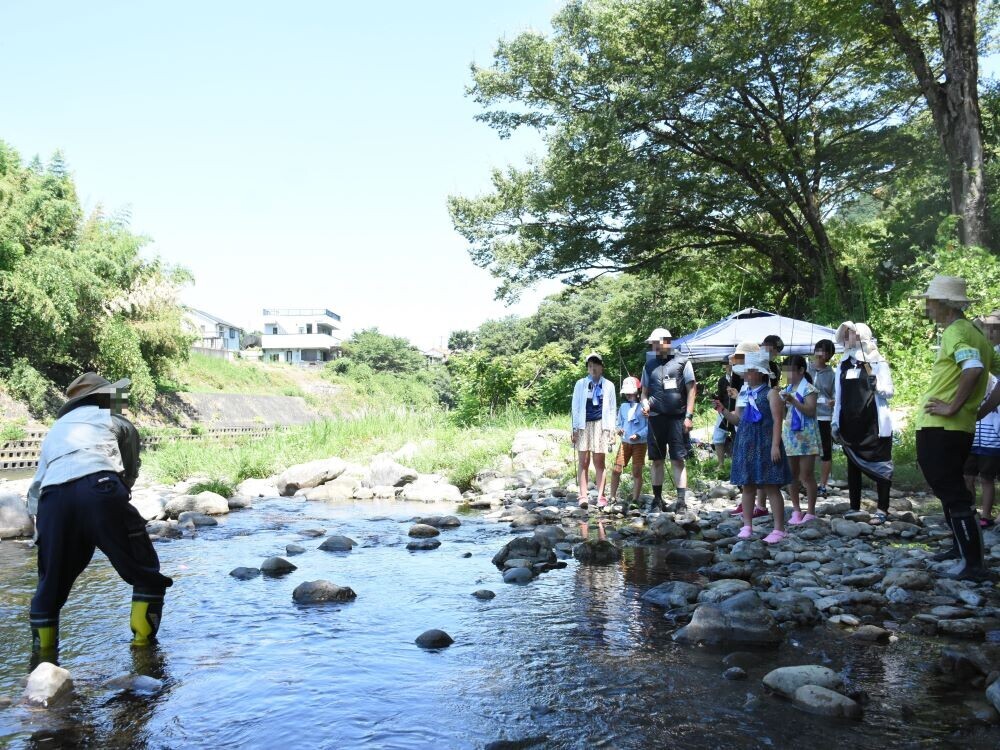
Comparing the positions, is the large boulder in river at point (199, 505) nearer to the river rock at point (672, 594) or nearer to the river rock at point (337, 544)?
the river rock at point (337, 544)

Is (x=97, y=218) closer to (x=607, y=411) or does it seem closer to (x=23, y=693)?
(x=607, y=411)

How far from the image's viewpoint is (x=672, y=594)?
5.70m

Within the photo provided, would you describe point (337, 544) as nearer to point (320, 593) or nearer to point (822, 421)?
point (320, 593)

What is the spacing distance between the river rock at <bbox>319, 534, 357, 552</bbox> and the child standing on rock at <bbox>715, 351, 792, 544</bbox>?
4105 mm

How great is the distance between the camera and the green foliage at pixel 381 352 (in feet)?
210

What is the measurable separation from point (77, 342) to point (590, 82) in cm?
2017

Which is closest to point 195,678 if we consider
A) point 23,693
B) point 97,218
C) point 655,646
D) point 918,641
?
point 23,693

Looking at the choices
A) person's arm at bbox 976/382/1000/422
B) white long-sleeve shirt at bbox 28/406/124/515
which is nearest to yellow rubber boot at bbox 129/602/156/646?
white long-sleeve shirt at bbox 28/406/124/515

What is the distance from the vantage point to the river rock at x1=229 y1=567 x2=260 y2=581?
6.98 meters

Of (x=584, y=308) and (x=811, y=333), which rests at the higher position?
(x=584, y=308)

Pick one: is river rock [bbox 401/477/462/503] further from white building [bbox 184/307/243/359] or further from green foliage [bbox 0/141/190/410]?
white building [bbox 184/307/243/359]

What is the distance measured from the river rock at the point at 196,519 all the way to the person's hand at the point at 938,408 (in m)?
8.60

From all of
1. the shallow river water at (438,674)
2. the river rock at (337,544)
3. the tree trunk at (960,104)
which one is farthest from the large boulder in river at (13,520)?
the tree trunk at (960,104)

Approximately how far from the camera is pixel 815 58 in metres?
19.1
